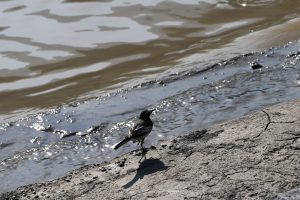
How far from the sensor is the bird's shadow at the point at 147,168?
533 cm

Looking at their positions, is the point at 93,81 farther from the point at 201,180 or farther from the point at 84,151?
the point at 201,180

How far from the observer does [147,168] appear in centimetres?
552

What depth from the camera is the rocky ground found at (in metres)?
4.89

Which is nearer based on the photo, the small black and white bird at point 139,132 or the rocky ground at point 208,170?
the rocky ground at point 208,170

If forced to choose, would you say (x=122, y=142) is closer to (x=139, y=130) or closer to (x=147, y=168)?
(x=139, y=130)

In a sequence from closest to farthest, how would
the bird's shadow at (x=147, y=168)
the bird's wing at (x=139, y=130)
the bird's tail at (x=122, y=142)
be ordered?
the bird's shadow at (x=147, y=168) < the bird's wing at (x=139, y=130) < the bird's tail at (x=122, y=142)

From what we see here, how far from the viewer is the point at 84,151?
6332 mm

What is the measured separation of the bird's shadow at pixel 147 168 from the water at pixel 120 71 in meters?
0.59

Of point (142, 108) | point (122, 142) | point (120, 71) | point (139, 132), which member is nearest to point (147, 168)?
point (139, 132)

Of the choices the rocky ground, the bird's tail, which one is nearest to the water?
the bird's tail

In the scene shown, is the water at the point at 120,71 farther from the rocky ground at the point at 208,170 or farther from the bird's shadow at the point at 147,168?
the bird's shadow at the point at 147,168

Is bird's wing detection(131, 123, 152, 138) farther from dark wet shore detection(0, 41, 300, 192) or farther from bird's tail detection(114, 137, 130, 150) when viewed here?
dark wet shore detection(0, 41, 300, 192)

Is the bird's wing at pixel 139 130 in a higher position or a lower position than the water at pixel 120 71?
higher

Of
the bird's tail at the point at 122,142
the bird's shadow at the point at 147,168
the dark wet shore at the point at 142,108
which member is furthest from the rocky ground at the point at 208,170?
the dark wet shore at the point at 142,108
